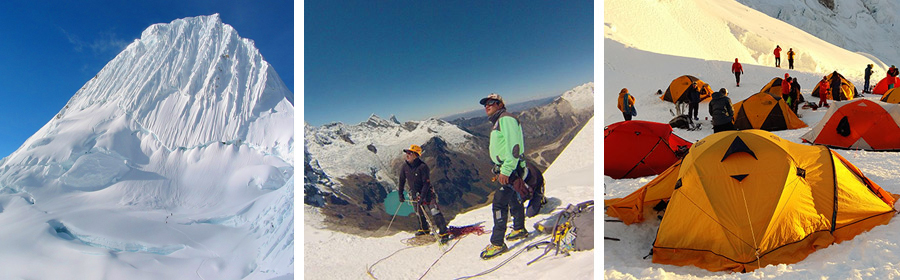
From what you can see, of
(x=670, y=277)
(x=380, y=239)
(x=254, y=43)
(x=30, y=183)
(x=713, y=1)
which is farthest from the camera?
(x=713, y=1)

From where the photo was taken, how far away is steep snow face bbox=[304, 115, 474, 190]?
2.58 metres

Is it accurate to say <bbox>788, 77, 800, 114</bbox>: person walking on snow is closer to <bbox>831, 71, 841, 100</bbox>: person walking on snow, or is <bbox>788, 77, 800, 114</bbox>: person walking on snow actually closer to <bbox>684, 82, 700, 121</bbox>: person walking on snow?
<bbox>684, 82, 700, 121</bbox>: person walking on snow

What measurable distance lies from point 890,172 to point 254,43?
7128mm

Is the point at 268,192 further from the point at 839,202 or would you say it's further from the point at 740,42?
the point at 740,42

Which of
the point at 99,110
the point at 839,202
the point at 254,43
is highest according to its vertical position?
the point at 254,43

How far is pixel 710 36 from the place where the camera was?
50.4ft

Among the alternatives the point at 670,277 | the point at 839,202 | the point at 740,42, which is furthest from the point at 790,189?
the point at 740,42

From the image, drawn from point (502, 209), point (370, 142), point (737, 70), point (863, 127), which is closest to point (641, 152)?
point (863, 127)

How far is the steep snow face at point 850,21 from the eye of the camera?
86.4ft

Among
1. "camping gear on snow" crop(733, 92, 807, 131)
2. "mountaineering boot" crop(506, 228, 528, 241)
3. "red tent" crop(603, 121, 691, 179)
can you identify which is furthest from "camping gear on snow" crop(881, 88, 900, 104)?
"mountaineering boot" crop(506, 228, 528, 241)

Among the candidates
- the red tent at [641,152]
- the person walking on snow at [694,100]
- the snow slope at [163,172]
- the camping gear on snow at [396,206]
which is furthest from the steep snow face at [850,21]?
the camping gear on snow at [396,206]

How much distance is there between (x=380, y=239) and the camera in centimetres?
262

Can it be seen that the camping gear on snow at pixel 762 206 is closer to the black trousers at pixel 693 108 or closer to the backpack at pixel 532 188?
the backpack at pixel 532 188

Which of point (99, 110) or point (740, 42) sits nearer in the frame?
point (99, 110)
